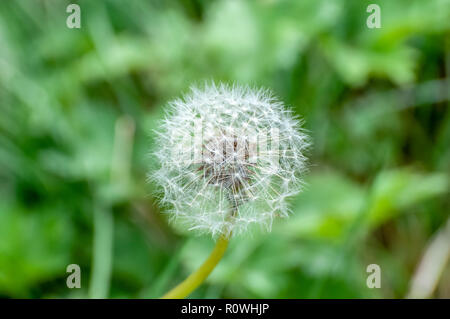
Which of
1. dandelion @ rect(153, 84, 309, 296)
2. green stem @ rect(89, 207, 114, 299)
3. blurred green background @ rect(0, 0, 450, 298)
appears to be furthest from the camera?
blurred green background @ rect(0, 0, 450, 298)

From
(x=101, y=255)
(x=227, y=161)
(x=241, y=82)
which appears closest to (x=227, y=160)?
(x=227, y=161)

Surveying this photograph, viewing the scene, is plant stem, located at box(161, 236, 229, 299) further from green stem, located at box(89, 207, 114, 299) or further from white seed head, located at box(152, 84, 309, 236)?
green stem, located at box(89, 207, 114, 299)

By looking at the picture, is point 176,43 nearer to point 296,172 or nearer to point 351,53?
point 351,53

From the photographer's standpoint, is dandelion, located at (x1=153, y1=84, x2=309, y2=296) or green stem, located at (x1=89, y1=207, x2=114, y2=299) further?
green stem, located at (x1=89, y1=207, x2=114, y2=299)

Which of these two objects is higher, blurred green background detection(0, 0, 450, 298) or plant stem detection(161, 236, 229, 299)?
blurred green background detection(0, 0, 450, 298)

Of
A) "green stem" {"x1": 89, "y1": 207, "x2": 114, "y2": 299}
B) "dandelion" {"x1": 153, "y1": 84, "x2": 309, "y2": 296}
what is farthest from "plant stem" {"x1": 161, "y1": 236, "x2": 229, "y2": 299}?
"green stem" {"x1": 89, "y1": 207, "x2": 114, "y2": 299}

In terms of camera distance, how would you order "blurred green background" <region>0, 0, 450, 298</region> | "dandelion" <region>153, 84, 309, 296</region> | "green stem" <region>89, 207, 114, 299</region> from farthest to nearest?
"blurred green background" <region>0, 0, 450, 298</region>, "green stem" <region>89, 207, 114, 299</region>, "dandelion" <region>153, 84, 309, 296</region>

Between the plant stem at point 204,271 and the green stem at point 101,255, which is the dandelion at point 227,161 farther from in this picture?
the green stem at point 101,255
